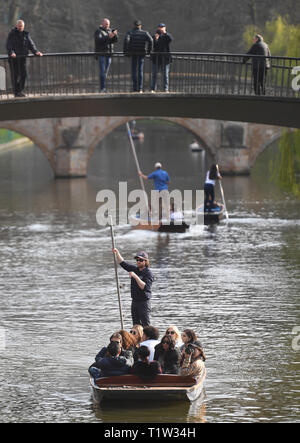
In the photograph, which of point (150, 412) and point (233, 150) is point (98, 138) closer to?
point (233, 150)

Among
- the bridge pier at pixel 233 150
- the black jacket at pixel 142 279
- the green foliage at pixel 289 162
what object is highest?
the black jacket at pixel 142 279

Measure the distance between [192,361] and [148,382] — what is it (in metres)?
1.00

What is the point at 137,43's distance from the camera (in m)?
31.5

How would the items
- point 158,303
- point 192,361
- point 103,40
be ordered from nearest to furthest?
point 192,361 < point 158,303 < point 103,40

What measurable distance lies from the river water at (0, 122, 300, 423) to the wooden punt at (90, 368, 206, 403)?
0.28 m

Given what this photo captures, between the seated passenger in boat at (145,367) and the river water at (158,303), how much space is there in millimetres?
633

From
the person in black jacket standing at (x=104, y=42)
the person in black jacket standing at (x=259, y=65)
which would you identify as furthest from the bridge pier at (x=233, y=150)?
the person in black jacket standing at (x=104, y=42)

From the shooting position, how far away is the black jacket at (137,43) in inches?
1233

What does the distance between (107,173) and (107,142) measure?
28.3m

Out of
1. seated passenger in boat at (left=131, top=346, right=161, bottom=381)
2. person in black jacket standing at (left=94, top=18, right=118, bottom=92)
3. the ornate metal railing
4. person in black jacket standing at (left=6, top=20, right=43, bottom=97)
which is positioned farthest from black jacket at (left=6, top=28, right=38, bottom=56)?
seated passenger in boat at (left=131, top=346, right=161, bottom=381)

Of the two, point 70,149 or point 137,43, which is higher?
point 137,43

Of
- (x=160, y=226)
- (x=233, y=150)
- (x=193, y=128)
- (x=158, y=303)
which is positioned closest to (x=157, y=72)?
(x=158, y=303)

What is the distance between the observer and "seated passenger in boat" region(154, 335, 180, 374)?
19266 millimetres

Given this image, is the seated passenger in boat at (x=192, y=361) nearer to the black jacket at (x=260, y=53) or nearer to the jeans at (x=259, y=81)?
the jeans at (x=259, y=81)
